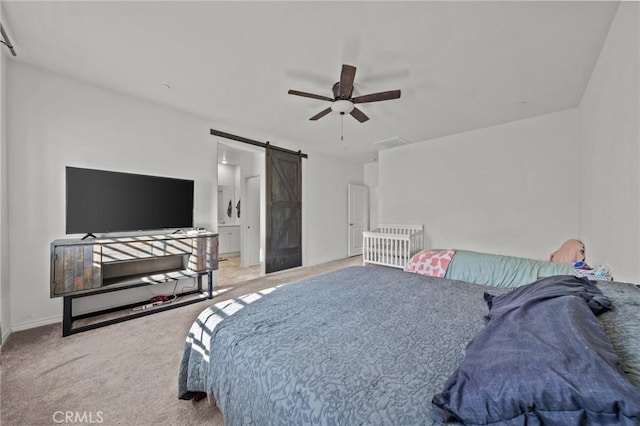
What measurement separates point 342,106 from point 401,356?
7.86ft

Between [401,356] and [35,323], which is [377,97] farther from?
[35,323]

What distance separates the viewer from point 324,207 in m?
6.06

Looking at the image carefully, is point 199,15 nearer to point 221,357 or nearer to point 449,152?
point 221,357

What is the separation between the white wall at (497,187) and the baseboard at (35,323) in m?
5.39

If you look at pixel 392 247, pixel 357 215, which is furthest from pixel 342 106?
pixel 357 215

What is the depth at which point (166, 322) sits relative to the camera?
9.13ft

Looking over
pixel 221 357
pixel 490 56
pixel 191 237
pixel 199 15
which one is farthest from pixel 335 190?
pixel 221 357

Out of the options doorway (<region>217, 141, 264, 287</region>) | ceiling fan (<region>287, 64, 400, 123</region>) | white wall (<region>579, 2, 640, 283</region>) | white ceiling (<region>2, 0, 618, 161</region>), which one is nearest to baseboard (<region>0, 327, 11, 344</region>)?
doorway (<region>217, 141, 264, 287</region>)

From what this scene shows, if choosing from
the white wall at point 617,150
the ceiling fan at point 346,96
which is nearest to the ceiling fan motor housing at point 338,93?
the ceiling fan at point 346,96

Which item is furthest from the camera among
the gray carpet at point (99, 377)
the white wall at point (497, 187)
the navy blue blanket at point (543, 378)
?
the white wall at point (497, 187)

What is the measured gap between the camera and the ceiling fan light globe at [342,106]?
2639mm

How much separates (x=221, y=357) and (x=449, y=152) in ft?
16.2

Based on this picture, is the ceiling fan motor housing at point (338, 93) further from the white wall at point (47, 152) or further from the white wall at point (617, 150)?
the white wall at point (47, 152)

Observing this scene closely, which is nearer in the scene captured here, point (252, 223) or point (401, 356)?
point (401, 356)
